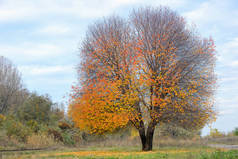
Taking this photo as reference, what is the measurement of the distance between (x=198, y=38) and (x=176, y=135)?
50.6ft

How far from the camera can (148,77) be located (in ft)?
64.9

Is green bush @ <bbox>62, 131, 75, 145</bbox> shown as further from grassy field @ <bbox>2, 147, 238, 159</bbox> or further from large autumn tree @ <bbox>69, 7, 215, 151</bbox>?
grassy field @ <bbox>2, 147, 238, 159</bbox>

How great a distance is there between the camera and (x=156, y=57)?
811 inches

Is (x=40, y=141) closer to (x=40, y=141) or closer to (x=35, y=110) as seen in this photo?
(x=40, y=141)

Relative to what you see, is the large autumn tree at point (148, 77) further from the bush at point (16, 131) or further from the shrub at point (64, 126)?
the shrub at point (64, 126)

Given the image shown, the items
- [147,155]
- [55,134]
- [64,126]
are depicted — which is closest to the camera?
[147,155]

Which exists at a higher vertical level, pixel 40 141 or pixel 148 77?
pixel 148 77

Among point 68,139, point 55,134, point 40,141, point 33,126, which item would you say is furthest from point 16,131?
point 68,139

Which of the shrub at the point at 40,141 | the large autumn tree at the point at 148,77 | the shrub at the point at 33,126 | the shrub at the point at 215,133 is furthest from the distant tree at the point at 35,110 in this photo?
the shrub at the point at 215,133

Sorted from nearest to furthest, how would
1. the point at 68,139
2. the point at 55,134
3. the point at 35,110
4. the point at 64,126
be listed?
the point at 55,134 → the point at 68,139 → the point at 35,110 → the point at 64,126

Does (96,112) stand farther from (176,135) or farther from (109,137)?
(176,135)

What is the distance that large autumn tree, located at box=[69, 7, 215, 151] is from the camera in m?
19.7

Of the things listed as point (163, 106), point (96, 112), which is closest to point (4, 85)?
point (96, 112)

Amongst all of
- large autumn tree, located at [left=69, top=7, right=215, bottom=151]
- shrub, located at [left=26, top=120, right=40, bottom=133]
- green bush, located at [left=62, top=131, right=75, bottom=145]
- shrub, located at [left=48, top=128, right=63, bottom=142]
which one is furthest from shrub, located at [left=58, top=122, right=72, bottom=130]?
large autumn tree, located at [left=69, top=7, right=215, bottom=151]
